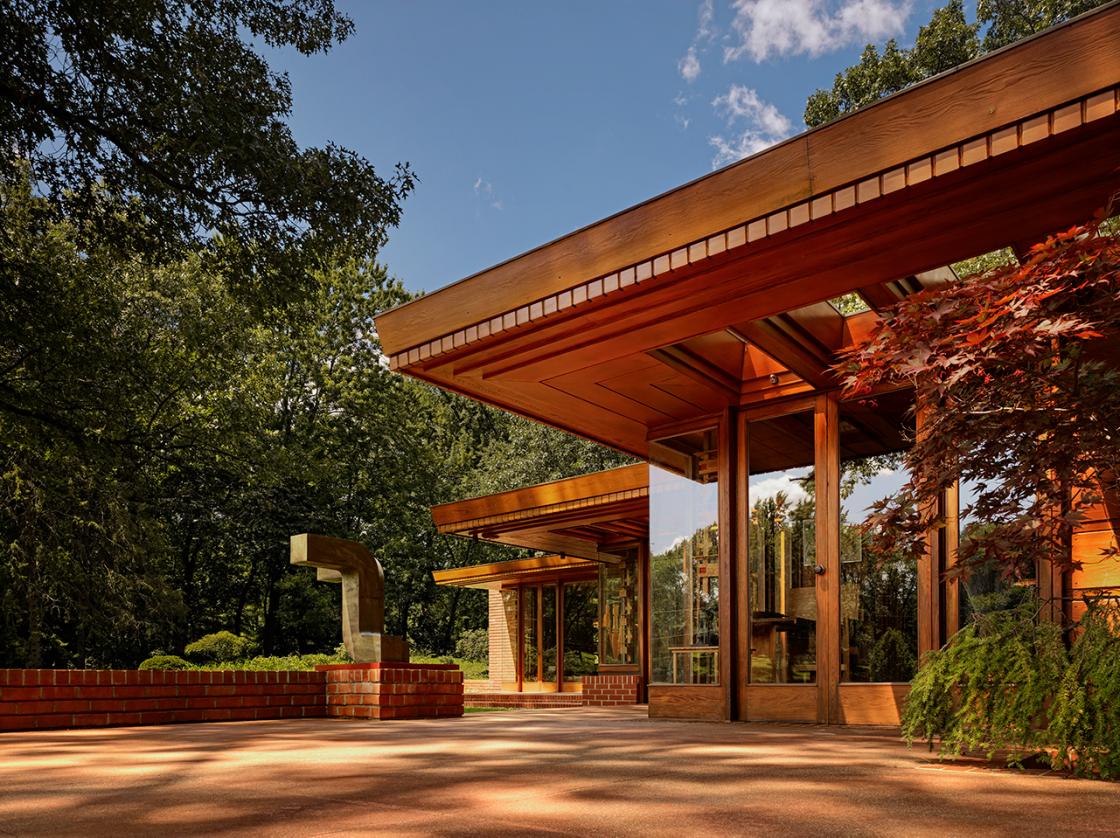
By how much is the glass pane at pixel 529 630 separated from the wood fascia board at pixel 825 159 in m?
13.0

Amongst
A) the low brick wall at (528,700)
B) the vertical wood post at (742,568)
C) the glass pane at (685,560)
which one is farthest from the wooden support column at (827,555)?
the low brick wall at (528,700)

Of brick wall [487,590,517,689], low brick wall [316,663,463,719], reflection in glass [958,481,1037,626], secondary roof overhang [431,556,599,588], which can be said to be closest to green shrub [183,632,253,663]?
secondary roof overhang [431,556,599,588]

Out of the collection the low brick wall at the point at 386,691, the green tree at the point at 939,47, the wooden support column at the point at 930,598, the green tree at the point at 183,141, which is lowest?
the low brick wall at the point at 386,691

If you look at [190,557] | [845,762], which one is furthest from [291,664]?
[845,762]

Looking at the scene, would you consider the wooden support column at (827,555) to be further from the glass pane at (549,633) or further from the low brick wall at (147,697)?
the glass pane at (549,633)

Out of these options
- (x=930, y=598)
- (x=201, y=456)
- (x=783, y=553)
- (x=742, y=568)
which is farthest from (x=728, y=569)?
(x=201, y=456)

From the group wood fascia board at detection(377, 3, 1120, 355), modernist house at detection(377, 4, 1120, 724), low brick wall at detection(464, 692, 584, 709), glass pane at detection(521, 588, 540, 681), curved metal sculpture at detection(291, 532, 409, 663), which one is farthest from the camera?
glass pane at detection(521, 588, 540, 681)

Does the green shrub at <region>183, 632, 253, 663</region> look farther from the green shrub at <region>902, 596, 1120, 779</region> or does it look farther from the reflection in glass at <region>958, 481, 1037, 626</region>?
the green shrub at <region>902, 596, 1120, 779</region>

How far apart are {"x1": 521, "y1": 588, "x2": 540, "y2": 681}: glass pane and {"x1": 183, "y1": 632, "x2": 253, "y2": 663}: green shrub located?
19.2 feet

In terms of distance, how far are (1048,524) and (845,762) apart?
125 centimetres

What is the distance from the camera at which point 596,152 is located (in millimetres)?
60562

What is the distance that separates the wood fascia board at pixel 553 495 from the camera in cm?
1005

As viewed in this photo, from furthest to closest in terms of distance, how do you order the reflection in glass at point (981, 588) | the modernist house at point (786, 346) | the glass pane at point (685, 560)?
the glass pane at point (685, 560)
the reflection in glass at point (981, 588)
the modernist house at point (786, 346)

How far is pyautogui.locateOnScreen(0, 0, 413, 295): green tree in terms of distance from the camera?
9375 millimetres
